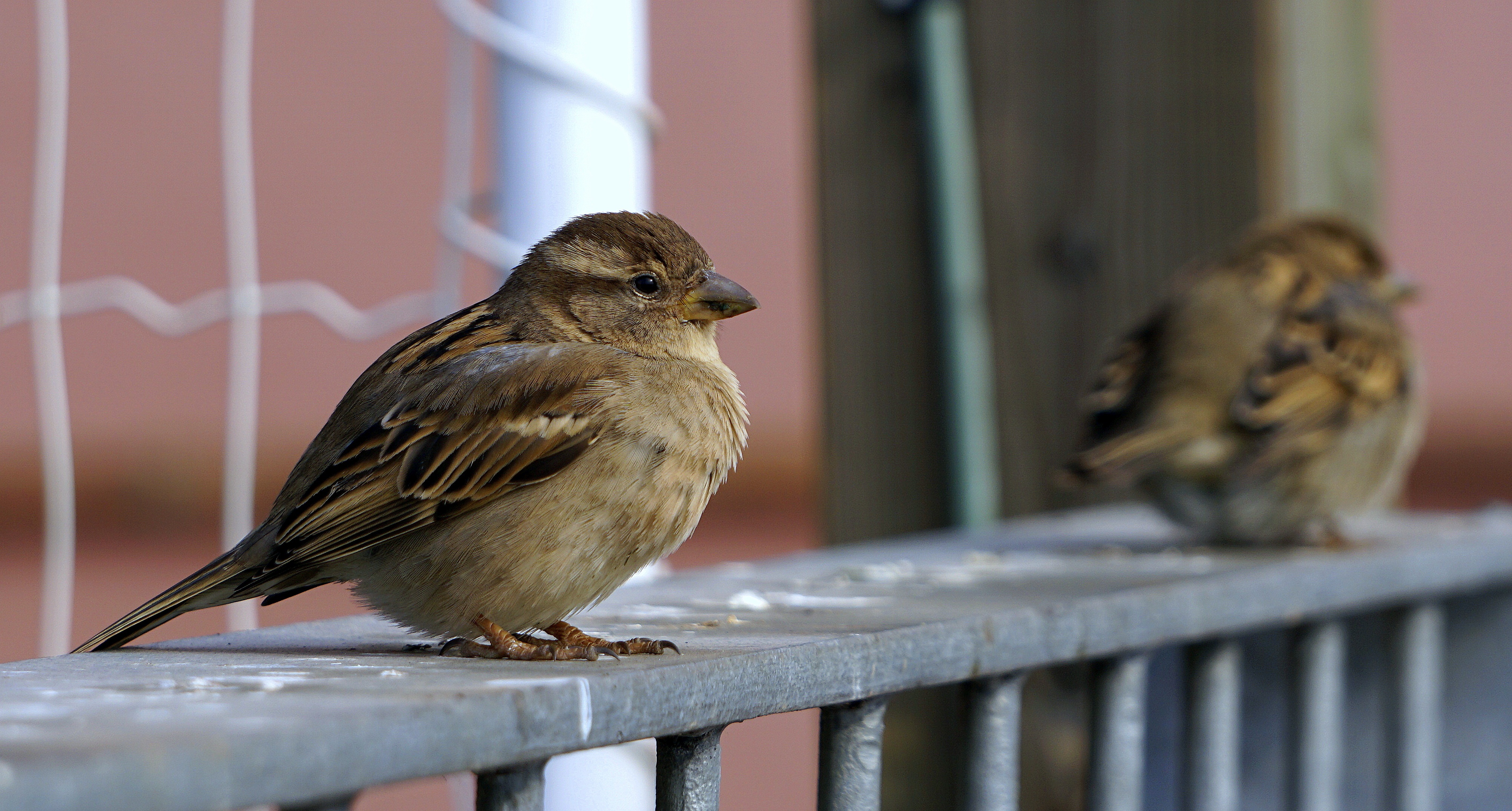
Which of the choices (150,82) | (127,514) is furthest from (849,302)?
(127,514)

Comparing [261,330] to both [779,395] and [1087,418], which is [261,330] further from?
[1087,418]

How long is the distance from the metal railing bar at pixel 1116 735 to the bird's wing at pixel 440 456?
66cm

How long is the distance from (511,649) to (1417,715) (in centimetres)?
138

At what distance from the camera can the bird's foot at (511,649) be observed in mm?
1611

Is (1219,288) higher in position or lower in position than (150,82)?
lower

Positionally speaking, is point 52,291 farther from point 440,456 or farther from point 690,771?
point 690,771

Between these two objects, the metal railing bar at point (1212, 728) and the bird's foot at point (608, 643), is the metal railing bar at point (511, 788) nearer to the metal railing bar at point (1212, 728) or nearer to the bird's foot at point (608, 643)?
the bird's foot at point (608, 643)

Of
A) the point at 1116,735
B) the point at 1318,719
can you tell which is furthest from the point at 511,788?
the point at 1318,719

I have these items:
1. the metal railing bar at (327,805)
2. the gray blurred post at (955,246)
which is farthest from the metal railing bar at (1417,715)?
the metal railing bar at (327,805)

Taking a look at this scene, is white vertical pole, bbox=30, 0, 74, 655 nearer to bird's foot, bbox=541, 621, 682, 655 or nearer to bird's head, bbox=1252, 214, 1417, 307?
bird's foot, bbox=541, 621, 682, 655

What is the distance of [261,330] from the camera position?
17.6 feet

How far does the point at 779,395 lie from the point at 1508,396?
290 cm

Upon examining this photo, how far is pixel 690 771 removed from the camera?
1.37m

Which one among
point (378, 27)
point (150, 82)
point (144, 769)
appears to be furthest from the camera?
point (378, 27)
